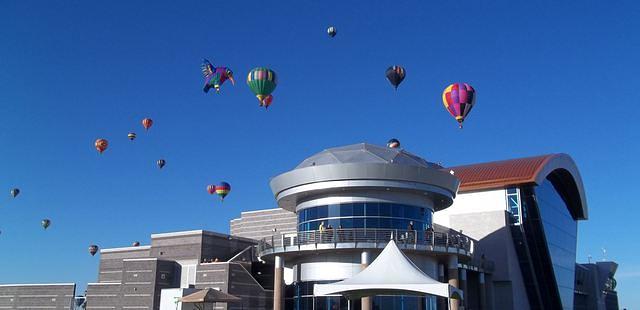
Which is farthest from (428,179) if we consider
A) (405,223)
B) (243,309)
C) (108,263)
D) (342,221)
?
(108,263)

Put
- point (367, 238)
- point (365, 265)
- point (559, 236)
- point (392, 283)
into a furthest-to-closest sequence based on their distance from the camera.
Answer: point (559, 236), point (367, 238), point (365, 265), point (392, 283)

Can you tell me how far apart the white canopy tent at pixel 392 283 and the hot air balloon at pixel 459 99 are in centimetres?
2087

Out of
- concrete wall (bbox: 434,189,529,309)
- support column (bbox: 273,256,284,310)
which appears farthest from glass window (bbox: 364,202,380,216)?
concrete wall (bbox: 434,189,529,309)

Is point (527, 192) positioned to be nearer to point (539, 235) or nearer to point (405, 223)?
point (539, 235)

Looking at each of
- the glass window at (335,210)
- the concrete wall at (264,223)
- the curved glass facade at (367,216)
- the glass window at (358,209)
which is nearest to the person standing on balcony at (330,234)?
the curved glass facade at (367,216)

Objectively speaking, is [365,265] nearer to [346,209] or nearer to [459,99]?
[346,209]

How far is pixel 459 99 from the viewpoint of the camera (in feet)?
136

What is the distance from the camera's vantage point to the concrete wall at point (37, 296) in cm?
4397

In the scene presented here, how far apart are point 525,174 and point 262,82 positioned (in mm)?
25190

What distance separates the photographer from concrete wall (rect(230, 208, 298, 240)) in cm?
6337

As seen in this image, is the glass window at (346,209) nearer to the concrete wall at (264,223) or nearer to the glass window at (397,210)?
the glass window at (397,210)

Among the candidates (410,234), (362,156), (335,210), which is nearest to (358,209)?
(335,210)

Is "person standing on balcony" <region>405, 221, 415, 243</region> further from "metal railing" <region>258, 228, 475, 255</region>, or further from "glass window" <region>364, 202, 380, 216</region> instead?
"glass window" <region>364, 202, 380, 216</region>

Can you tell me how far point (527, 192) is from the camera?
53.1 meters
